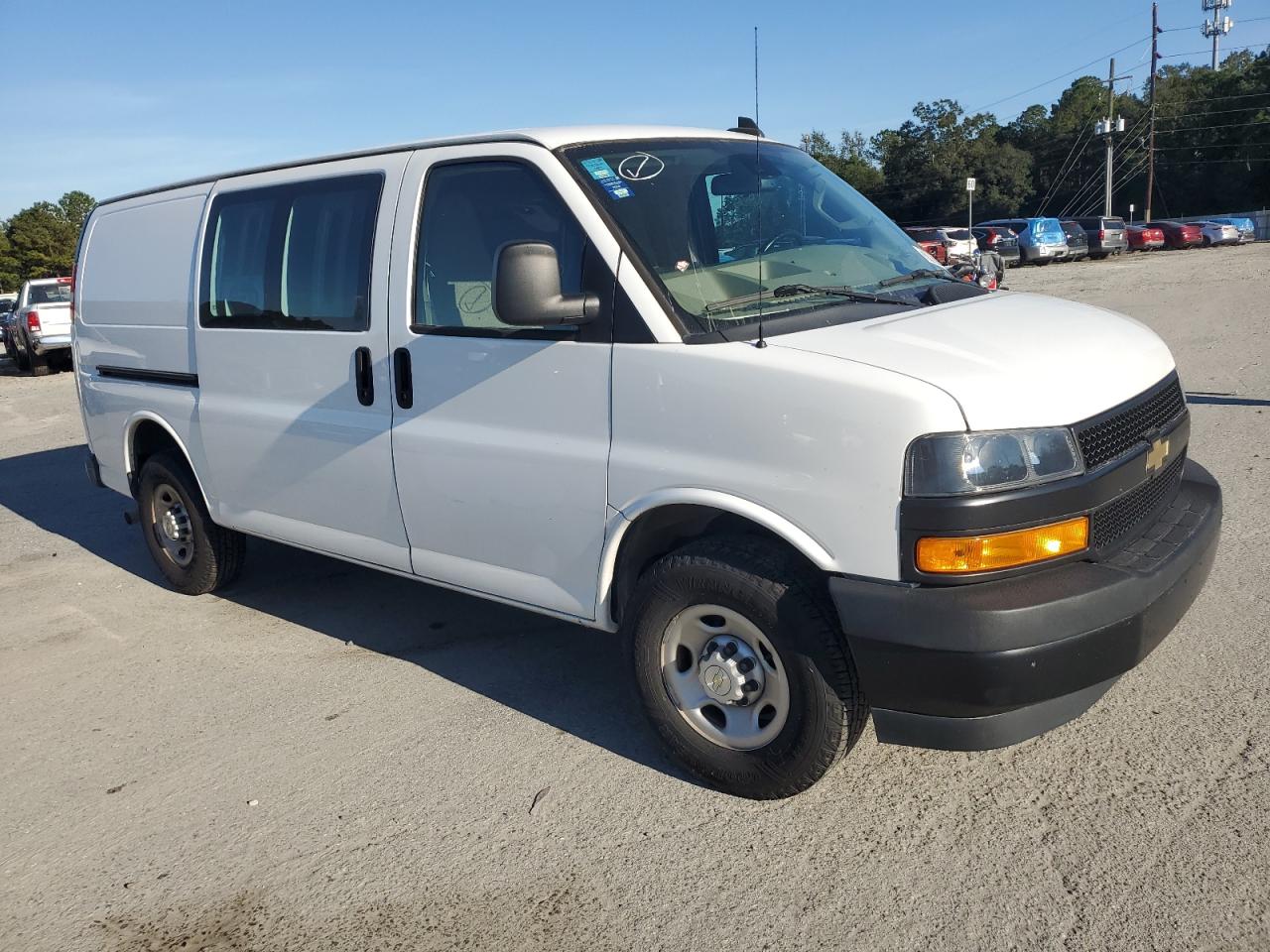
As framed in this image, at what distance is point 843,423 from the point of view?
2994 millimetres

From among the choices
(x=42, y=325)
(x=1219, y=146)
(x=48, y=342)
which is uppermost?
(x=1219, y=146)

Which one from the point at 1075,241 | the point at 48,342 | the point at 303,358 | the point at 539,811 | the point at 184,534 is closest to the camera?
the point at 539,811

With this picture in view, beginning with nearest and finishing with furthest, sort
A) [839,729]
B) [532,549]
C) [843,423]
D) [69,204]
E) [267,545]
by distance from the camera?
[843,423] < [839,729] < [532,549] < [267,545] < [69,204]

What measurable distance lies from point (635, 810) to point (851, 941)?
91cm

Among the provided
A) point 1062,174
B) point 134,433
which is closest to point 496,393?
point 134,433

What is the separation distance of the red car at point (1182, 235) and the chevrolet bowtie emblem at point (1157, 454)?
149 ft

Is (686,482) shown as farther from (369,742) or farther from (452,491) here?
(369,742)

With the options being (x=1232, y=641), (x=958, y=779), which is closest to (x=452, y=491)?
(x=958, y=779)

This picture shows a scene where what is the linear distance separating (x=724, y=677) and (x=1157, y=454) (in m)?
1.57

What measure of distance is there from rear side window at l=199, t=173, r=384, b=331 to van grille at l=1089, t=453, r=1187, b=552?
2.81m

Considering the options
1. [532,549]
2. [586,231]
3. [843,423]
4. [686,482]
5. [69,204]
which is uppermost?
[69,204]

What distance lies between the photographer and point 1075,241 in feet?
122

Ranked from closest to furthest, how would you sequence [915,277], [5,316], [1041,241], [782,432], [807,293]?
[782,432], [807,293], [915,277], [5,316], [1041,241]

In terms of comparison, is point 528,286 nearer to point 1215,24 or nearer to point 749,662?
point 749,662
